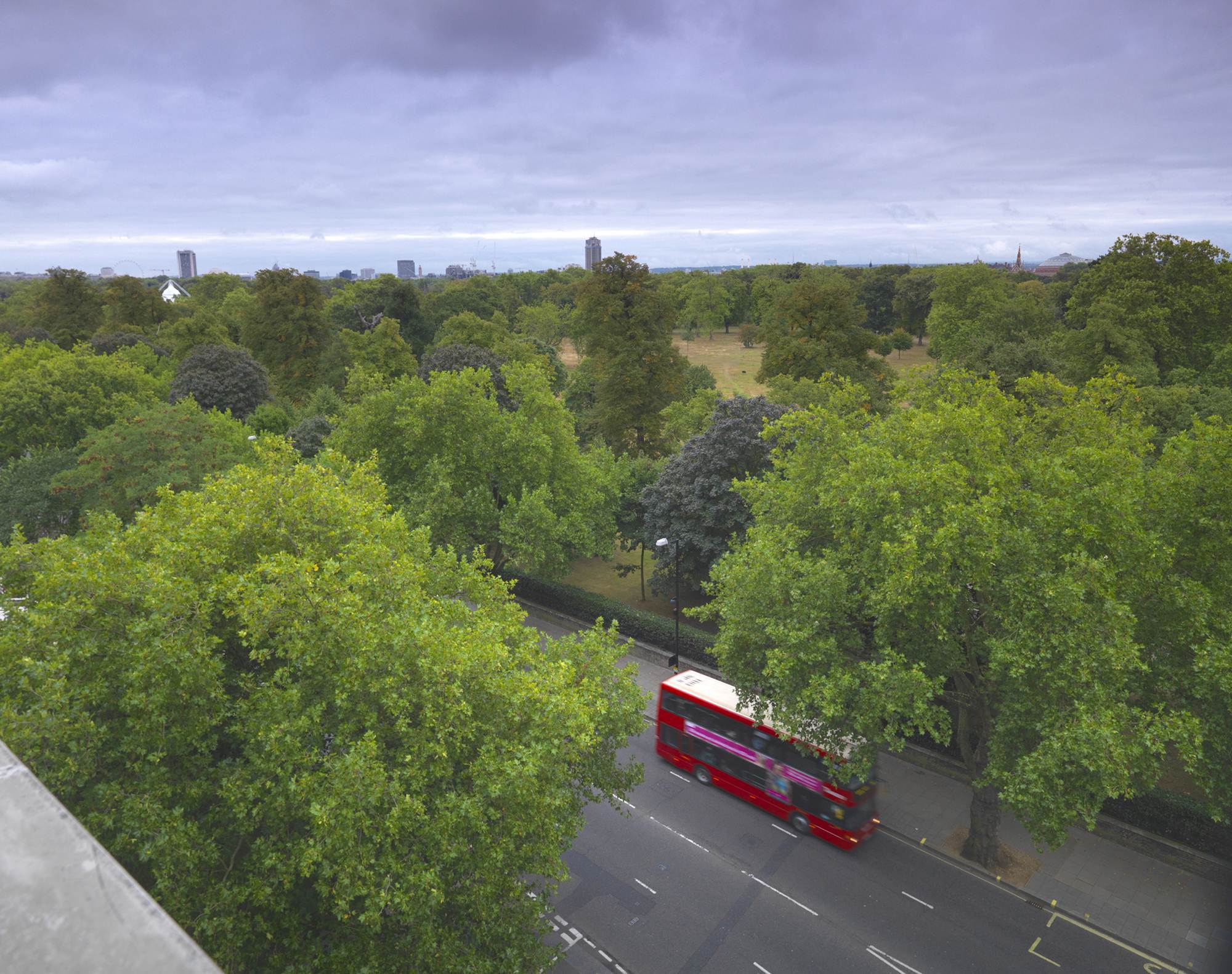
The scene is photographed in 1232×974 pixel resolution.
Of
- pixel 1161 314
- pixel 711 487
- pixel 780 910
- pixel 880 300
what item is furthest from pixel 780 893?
pixel 880 300

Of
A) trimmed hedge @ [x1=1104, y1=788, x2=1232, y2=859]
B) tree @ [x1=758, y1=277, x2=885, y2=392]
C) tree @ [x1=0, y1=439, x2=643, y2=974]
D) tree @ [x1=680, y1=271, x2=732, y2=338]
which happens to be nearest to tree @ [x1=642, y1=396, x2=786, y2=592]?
tree @ [x1=758, y1=277, x2=885, y2=392]

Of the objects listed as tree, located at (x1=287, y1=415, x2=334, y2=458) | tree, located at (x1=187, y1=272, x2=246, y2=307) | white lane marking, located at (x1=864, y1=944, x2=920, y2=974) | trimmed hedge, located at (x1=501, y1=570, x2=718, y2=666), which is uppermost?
tree, located at (x1=187, y1=272, x2=246, y2=307)

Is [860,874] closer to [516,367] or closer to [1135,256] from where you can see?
[516,367]

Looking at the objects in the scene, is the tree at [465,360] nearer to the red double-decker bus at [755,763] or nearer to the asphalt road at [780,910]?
the red double-decker bus at [755,763]

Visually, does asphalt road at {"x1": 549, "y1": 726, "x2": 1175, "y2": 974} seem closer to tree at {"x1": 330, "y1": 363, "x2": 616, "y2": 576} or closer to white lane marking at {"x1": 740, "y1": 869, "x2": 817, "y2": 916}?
white lane marking at {"x1": 740, "y1": 869, "x2": 817, "y2": 916}

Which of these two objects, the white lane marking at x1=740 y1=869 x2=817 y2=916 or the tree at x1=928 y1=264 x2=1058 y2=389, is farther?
the tree at x1=928 y1=264 x2=1058 y2=389

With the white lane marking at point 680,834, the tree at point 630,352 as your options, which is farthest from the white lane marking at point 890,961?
the tree at point 630,352
